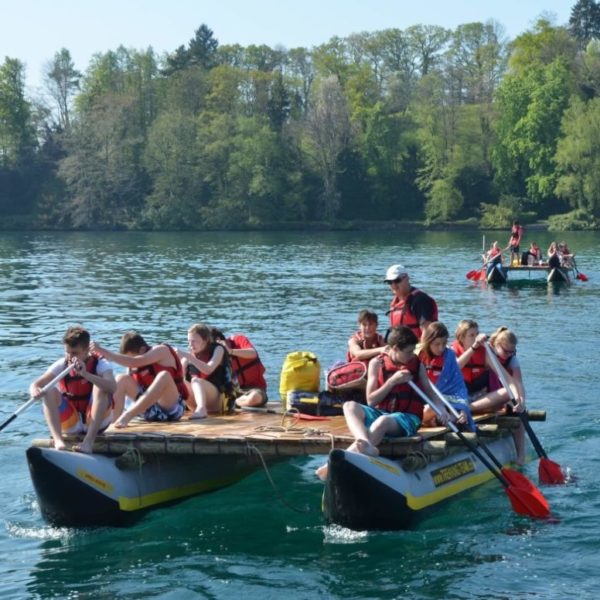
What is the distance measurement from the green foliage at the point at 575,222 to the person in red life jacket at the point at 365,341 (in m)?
64.5

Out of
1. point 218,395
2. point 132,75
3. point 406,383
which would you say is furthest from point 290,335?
point 132,75

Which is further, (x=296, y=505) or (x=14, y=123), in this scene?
(x=14, y=123)

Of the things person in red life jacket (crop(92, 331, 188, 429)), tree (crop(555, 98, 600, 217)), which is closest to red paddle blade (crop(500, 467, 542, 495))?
person in red life jacket (crop(92, 331, 188, 429))

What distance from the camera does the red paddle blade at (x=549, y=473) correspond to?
506 inches

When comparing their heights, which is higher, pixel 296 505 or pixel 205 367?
pixel 205 367

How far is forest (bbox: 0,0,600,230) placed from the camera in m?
84.0

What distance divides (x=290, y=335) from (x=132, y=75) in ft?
270

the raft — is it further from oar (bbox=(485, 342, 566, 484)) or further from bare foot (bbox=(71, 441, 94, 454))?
oar (bbox=(485, 342, 566, 484))

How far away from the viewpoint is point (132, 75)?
10362 cm

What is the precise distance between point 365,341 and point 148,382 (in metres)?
2.64

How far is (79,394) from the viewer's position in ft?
39.0

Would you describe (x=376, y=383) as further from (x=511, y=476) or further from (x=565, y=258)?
(x=565, y=258)

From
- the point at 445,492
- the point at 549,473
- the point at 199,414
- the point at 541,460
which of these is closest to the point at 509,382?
the point at 541,460

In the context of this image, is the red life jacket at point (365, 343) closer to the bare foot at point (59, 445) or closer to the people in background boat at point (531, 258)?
the bare foot at point (59, 445)
